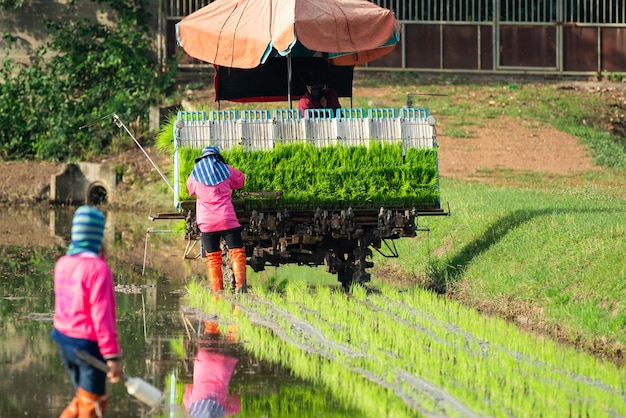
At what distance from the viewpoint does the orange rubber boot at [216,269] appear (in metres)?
15.2

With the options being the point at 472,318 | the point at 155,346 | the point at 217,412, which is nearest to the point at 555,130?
the point at 472,318

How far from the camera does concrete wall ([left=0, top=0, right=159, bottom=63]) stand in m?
→ 33.1

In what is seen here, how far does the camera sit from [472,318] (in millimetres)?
13375

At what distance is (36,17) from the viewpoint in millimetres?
33156

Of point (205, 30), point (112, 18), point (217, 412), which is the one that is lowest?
point (217, 412)

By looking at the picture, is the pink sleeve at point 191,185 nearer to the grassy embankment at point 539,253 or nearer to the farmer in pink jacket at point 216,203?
the farmer in pink jacket at point 216,203

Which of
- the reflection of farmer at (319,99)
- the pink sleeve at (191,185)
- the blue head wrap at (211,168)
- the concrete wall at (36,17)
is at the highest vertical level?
the concrete wall at (36,17)

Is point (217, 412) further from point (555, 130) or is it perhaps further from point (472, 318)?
point (555, 130)

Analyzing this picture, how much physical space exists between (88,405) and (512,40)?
26.4 metres

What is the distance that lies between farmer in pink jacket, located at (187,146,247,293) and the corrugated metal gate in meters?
18.8

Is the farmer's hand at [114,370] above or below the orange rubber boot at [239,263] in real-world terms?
below

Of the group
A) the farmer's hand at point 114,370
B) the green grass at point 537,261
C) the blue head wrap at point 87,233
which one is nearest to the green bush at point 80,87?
the green grass at point 537,261

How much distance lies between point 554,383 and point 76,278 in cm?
394

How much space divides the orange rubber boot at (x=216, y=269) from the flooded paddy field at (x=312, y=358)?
8.9 inches
